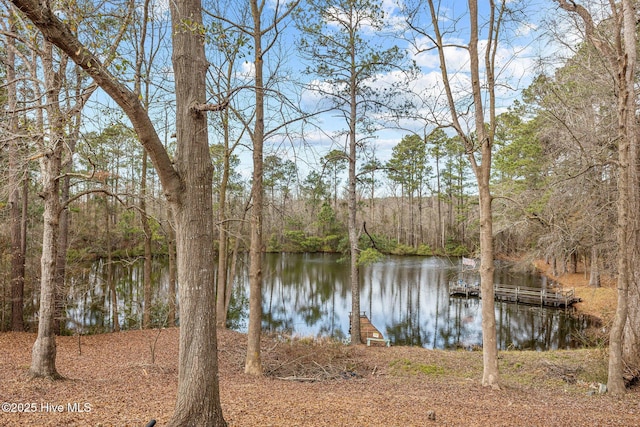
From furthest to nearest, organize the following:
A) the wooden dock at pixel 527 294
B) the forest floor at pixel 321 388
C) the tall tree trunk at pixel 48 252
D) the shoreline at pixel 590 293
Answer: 1. the wooden dock at pixel 527 294
2. the shoreline at pixel 590 293
3. the tall tree trunk at pixel 48 252
4. the forest floor at pixel 321 388

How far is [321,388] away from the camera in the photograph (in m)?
5.92

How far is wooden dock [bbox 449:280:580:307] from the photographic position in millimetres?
18734

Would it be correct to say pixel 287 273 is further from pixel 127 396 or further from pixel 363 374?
pixel 127 396

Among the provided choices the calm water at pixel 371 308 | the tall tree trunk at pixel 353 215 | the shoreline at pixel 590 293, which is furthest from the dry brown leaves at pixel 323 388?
the shoreline at pixel 590 293

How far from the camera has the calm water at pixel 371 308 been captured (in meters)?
13.6

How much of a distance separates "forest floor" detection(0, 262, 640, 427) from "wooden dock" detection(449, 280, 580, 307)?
11818 mm

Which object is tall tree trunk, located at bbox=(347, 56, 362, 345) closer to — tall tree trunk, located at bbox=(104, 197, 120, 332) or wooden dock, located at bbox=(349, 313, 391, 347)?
wooden dock, located at bbox=(349, 313, 391, 347)

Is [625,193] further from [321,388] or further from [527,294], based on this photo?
[527,294]

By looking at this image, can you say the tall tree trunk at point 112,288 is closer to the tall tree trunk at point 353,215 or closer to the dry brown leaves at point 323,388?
the dry brown leaves at point 323,388

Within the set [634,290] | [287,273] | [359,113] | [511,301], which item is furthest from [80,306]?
Answer: [511,301]

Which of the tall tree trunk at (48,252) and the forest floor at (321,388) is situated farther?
the tall tree trunk at (48,252)

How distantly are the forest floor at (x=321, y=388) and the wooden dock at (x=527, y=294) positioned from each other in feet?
38.8

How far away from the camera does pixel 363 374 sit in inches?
287

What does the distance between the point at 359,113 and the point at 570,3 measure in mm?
5897
